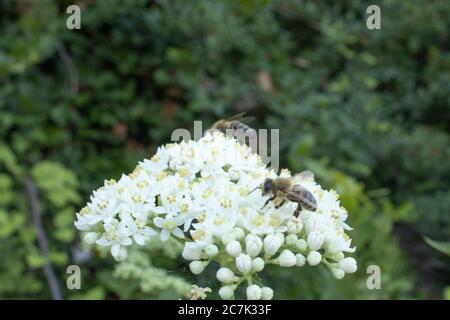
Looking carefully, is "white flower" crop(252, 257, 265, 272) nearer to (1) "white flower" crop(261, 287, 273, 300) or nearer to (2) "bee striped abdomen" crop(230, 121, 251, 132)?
(1) "white flower" crop(261, 287, 273, 300)

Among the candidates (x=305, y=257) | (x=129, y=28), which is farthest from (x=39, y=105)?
(x=305, y=257)

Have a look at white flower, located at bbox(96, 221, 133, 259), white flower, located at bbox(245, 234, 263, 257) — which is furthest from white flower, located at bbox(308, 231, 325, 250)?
white flower, located at bbox(96, 221, 133, 259)

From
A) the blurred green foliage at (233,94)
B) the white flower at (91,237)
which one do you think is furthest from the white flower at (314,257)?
the blurred green foliage at (233,94)

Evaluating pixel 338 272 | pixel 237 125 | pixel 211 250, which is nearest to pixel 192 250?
pixel 211 250

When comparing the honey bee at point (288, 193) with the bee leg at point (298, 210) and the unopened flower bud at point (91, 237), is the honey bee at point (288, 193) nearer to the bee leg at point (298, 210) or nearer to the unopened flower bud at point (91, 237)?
the bee leg at point (298, 210)

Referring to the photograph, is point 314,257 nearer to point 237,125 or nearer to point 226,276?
point 226,276

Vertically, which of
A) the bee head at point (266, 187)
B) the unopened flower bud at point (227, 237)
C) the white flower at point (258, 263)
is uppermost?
the bee head at point (266, 187)
